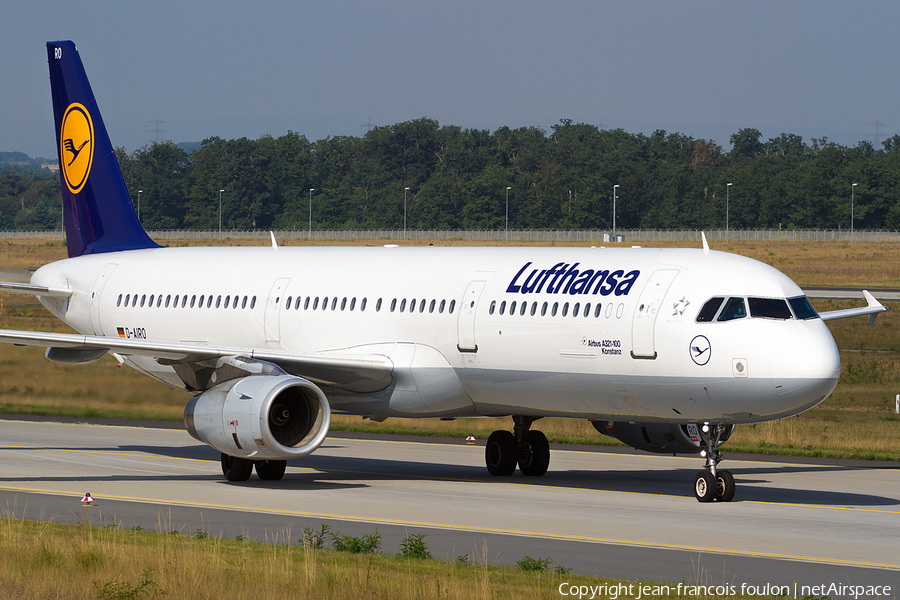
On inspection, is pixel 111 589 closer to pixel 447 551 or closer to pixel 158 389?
pixel 447 551

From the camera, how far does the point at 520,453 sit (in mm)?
27219

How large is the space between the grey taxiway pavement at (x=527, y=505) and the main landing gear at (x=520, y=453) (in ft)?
1.13

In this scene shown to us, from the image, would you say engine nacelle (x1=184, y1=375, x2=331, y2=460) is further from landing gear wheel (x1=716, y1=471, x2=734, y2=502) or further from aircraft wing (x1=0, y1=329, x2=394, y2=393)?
landing gear wheel (x1=716, y1=471, x2=734, y2=502)

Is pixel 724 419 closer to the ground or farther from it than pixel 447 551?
farther from it

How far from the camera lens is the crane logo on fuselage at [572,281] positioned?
22.8 m

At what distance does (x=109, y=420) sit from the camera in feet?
131

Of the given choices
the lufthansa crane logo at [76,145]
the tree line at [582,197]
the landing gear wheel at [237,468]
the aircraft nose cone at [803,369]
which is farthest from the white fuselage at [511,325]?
the tree line at [582,197]

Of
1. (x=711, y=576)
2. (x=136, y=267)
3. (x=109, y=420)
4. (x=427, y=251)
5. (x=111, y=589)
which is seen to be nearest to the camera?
(x=111, y=589)

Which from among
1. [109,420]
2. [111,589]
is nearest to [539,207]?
[109,420]

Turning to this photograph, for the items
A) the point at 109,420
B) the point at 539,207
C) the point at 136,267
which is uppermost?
the point at 539,207

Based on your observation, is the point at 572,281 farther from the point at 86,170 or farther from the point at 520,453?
the point at 86,170

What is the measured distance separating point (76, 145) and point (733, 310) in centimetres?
1964

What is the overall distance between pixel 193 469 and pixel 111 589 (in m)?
15.4

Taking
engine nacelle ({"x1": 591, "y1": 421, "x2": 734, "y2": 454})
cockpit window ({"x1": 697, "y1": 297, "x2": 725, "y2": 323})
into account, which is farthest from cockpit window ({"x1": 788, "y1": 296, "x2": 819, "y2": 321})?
engine nacelle ({"x1": 591, "y1": 421, "x2": 734, "y2": 454})
